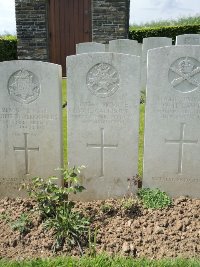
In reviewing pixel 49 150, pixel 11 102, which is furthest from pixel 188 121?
pixel 11 102

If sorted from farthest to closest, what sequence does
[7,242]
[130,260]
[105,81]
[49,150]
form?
[49,150]
[105,81]
[7,242]
[130,260]

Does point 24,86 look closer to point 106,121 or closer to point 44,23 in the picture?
point 106,121

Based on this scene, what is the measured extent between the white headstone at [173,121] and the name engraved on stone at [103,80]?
0.37m

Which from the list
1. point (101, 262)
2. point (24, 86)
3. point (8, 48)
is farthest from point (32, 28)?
point (101, 262)

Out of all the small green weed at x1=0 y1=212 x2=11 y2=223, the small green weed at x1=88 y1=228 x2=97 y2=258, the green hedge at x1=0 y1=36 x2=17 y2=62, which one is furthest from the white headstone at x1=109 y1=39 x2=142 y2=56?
the green hedge at x1=0 y1=36 x2=17 y2=62

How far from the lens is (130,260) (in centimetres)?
322

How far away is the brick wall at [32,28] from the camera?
1246cm

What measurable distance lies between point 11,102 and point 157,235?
2.03 m

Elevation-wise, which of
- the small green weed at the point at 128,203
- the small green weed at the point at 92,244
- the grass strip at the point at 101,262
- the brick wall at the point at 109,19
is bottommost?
the grass strip at the point at 101,262

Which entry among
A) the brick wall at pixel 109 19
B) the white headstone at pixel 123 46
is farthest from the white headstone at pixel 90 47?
the brick wall at pixel 109 19

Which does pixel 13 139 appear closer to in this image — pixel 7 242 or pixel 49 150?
pixel 49 150

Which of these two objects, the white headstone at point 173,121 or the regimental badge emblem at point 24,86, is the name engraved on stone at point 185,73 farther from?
the regimental badge emblem at point 24,86

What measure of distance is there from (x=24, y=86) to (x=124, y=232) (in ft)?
5.92

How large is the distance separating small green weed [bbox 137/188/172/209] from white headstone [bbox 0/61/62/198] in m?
0.99
